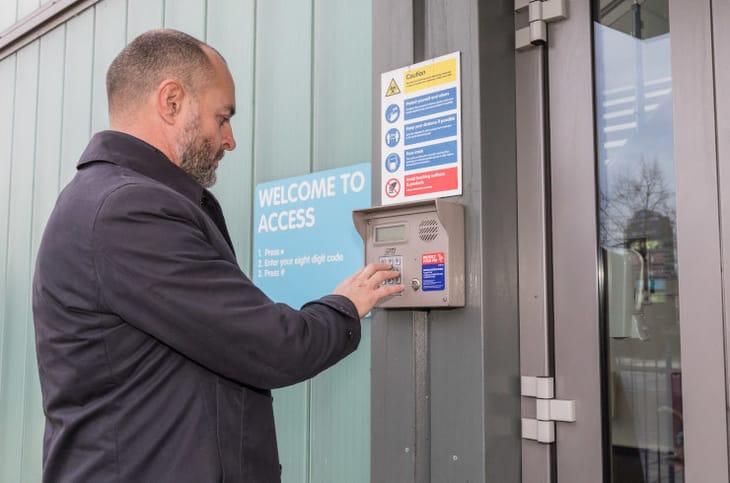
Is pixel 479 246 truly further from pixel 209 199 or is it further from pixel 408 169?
pixel 209 199

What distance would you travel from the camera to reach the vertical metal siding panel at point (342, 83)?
2166 mm

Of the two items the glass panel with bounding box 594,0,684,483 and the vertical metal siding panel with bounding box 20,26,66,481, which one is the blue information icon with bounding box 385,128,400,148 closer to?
the glass panel with bounding box 594,0,684,483

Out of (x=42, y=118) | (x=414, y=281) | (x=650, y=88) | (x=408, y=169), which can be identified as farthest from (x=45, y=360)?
(x=42, y=118)

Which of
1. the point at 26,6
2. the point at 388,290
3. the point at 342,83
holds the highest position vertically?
the point at 26,6

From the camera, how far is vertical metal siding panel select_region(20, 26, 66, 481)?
3527 millimetres

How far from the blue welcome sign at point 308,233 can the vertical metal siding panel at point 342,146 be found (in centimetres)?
8

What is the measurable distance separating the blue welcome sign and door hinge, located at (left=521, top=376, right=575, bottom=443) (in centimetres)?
63

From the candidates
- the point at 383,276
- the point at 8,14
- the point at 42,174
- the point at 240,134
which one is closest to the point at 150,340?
the point at 383,276

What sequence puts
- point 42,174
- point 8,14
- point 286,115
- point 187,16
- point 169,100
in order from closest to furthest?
point 169,100 < point 286,115 < point 187,16 < point 42,174 < point 8,14

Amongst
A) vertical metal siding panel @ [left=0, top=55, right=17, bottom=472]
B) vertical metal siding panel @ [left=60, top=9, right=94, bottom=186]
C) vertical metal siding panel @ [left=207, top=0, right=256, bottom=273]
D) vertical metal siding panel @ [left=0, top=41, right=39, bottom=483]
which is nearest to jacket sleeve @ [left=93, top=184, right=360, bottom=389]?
vertical metal siding panel @ [left=207, top=0, right=256, bottom=273]

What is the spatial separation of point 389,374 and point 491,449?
350mm

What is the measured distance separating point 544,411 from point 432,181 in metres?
0.64

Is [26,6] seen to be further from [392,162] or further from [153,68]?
[392,162]

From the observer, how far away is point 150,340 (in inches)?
55.1
